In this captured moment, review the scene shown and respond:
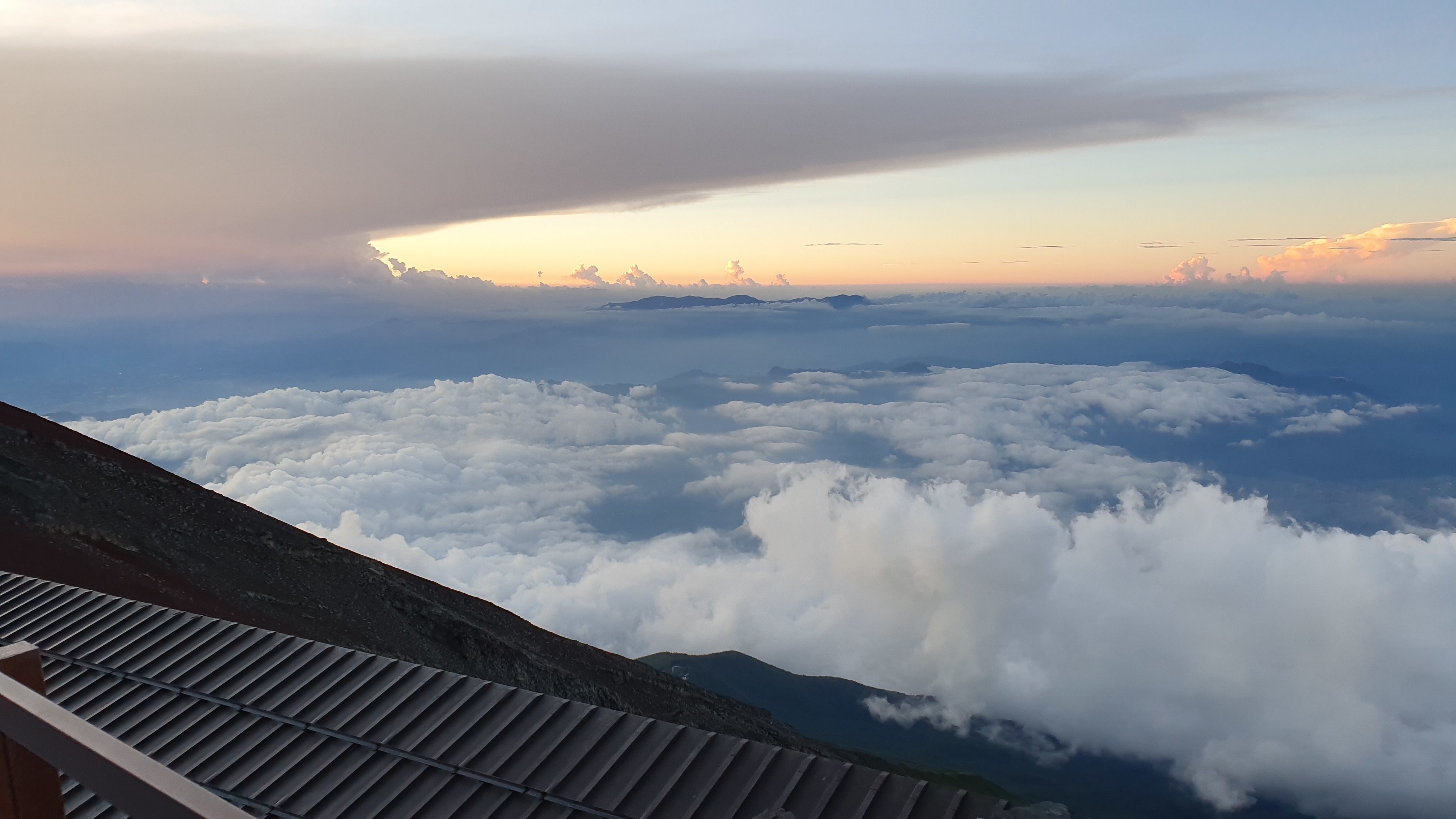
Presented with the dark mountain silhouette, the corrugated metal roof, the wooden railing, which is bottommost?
the dark mountain silhouette

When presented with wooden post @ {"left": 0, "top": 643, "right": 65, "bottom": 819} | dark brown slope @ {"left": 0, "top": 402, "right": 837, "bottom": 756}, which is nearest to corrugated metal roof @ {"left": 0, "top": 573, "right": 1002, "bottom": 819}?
wooden post @ {"left": 0, "top": 643, "right": 65, "bottom": 819}

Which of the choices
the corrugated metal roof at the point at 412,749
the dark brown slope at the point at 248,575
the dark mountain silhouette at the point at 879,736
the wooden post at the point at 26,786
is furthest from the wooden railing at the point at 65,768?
the dark mountain silhouette at the point at 879,736

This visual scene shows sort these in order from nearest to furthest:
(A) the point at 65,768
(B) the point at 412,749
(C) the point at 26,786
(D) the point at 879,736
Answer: (A) the point at 65,768
(C) the point at 26,786
(B) the point at 412,749
(D) the point at 879,736

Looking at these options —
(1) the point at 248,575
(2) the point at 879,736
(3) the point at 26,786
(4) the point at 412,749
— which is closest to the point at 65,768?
(3) the point at 26,786

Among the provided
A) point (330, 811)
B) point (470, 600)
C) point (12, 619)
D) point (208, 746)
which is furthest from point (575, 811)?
point (470, 600)

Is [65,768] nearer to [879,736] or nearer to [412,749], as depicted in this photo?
[412,749]

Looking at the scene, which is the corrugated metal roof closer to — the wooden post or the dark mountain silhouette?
the wooden post

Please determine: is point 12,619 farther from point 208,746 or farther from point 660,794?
point 660,794
